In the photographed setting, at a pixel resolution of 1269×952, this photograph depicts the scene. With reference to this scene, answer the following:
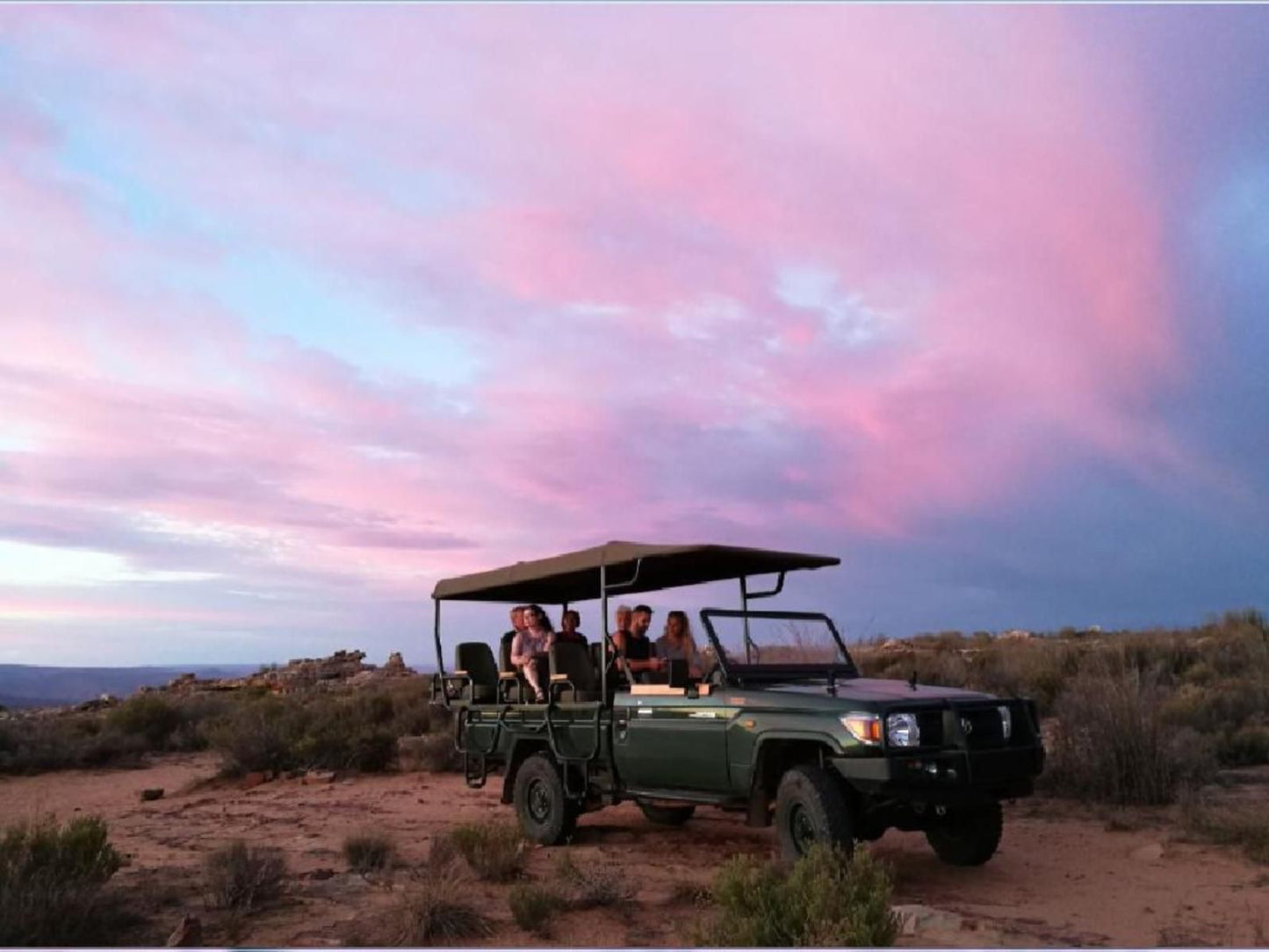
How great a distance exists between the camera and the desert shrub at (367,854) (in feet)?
29.6

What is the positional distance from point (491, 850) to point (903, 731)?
3.27 metres

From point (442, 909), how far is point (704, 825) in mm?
4820

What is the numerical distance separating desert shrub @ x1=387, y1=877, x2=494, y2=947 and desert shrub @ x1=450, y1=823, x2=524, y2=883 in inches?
52.2

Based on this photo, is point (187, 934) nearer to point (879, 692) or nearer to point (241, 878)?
point (241, 878)

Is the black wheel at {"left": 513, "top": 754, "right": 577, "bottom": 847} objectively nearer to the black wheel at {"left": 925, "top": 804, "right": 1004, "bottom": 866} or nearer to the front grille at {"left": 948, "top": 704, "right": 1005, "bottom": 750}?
the black wheel at {"left": 925, "top": 804, "right": 1004, "bottom": 866}

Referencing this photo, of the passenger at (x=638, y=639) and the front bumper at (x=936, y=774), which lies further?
the passenger at (x=638, y=639)

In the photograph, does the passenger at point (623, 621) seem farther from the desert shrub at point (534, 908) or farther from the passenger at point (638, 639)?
the desert shrub at point (534, 908)

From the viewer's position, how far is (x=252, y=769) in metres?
16.6

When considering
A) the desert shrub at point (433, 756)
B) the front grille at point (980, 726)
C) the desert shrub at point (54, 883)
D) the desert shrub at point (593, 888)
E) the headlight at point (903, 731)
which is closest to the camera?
the desert shrub at point (54, 883)

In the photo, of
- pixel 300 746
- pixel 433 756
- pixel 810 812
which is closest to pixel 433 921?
pixel 810 812

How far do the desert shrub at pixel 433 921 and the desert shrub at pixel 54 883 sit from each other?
5.78 feet

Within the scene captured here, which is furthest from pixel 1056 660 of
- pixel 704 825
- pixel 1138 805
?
pixel 704 825

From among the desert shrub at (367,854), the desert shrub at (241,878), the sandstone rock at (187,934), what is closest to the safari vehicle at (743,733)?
the desert shrub at (367,854)

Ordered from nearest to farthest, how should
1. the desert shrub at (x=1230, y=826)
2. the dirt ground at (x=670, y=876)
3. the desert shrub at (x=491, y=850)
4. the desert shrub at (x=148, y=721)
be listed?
the dirt ground at (x=670, y=876) < the desert shrub at (x=491, y=850) < the desert shrub at (x=1230, y=826) < the desert shrub at (x=148, y=721)
